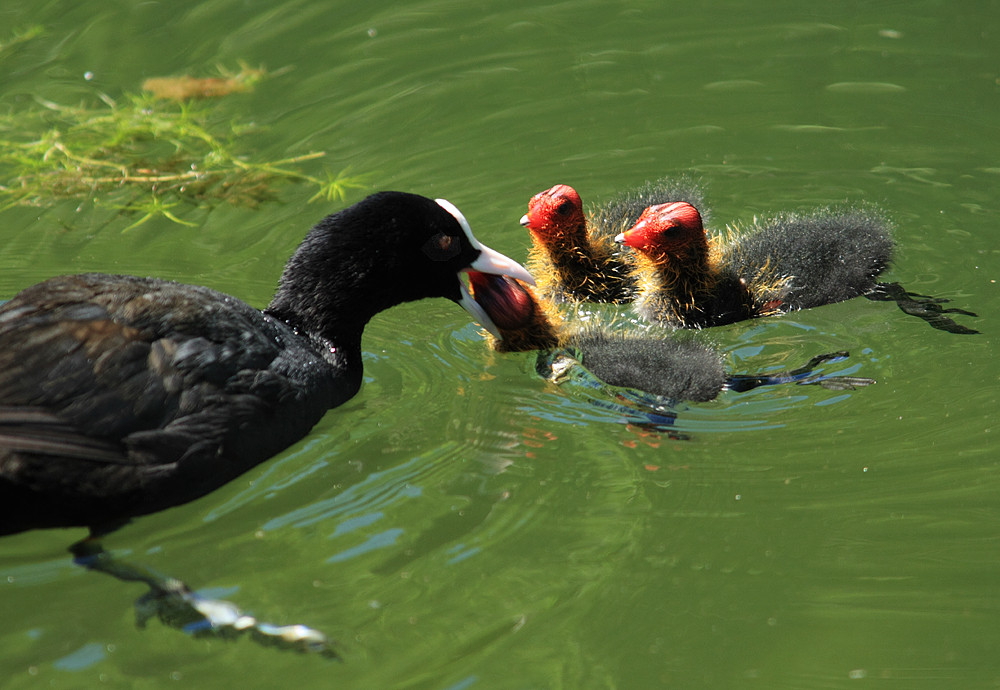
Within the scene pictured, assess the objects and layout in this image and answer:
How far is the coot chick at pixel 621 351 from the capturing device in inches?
152

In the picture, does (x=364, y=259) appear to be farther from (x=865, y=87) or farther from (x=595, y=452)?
(x=865, y=87)

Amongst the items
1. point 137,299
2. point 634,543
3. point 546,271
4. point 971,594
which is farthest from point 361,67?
point 971,594

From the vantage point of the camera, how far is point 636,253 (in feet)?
15.0

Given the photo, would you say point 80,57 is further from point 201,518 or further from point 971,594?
point 971,594

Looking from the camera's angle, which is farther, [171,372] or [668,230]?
[668,230]

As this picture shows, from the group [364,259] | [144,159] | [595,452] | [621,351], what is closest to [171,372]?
[364,259]

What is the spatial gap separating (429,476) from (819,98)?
3961mm

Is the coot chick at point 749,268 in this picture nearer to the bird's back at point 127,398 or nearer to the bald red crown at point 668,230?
the bald red crown at point 668,230

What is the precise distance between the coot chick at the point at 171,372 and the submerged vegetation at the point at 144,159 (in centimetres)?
168

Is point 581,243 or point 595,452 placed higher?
point 581,243

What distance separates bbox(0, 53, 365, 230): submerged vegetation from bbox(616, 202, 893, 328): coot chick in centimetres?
197

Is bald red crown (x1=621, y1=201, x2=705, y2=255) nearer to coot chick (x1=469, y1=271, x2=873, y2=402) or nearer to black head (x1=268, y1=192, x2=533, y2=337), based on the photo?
coot chick (x1=469, y1=271, x2=873, y2=402)

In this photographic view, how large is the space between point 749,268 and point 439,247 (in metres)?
1.35

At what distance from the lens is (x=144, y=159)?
6.00 m
